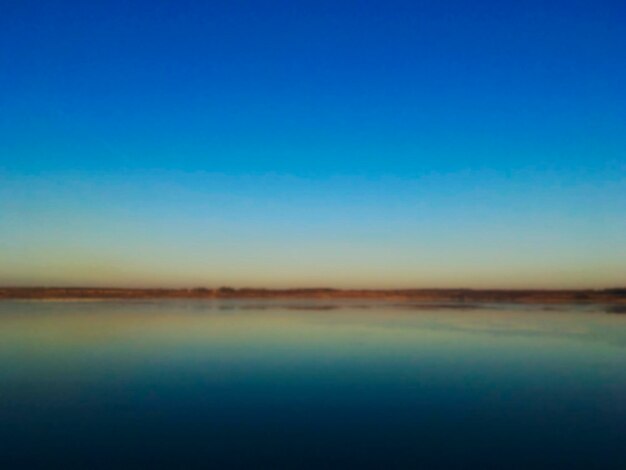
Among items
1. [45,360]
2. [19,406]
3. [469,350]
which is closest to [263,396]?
[19,406]

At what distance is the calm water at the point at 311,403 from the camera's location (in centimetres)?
696

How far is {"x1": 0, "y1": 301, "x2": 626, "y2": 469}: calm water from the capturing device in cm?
696

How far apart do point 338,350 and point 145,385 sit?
6.54 m

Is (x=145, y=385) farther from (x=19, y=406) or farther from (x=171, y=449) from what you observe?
(x=171, y=449)

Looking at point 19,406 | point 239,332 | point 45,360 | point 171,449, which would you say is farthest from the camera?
point 239,332

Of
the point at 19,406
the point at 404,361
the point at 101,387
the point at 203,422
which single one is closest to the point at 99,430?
the point at 203,422

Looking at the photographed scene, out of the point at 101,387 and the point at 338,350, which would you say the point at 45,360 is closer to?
the point at 101,387

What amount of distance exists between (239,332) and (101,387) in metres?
10.6

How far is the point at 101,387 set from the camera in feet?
35.1

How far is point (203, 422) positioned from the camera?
8312 millimetres

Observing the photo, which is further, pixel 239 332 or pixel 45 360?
pixel 239 332

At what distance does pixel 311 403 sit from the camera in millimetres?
9555

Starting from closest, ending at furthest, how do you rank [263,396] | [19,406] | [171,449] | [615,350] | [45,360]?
[171,449] < [19,406] < [263,396] < [45,360] < [615,350]

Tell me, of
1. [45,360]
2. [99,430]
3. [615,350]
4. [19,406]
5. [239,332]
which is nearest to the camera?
[99,430]
